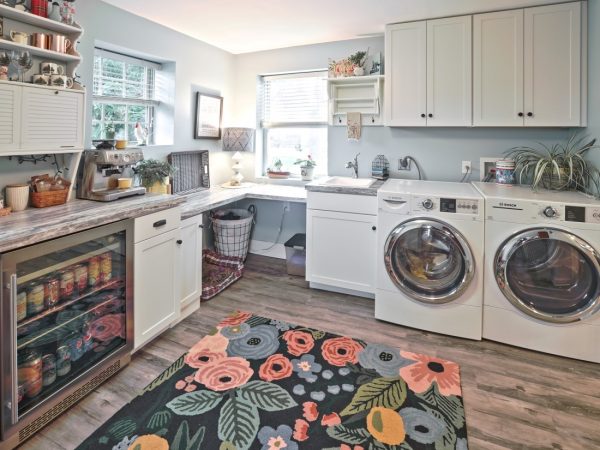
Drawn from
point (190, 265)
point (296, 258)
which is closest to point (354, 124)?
point (296, 258)

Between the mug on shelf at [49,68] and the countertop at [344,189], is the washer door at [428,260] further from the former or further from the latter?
the mug on shelf at [49,68]

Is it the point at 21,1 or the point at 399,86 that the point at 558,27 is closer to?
the point at 399,86

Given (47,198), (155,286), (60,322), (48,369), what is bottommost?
(48,369)

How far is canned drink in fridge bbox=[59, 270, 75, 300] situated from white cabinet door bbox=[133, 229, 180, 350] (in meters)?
0.32

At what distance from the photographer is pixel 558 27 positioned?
2598 mm

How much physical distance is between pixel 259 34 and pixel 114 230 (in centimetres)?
238

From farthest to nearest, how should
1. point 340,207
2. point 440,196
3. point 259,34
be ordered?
Answer: point 259,34 < point 340,207 < point 440,196

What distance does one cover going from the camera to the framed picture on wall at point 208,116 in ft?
11.8

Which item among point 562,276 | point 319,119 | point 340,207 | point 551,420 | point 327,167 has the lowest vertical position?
point 551,420

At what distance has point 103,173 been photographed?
7.64 ft

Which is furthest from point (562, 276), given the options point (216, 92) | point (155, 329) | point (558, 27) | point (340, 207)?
point (216, 92)

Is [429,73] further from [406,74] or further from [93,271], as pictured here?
[93,271]

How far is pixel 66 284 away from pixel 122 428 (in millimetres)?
746

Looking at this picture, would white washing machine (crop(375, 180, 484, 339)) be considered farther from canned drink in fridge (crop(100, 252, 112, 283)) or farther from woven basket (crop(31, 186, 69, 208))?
woven basket (crop(31, 186, 69, 208))
